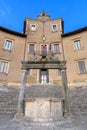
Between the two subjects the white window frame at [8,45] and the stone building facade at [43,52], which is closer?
the stone building facade at [43,52]

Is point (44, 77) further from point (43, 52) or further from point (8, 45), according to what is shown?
point (8, 45)

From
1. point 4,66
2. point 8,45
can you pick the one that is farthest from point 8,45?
point 4,66

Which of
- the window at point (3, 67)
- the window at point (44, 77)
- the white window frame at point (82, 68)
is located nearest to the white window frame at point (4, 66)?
the window at point (3, 67)

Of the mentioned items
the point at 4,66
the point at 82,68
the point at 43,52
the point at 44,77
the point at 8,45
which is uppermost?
the point at 8,45

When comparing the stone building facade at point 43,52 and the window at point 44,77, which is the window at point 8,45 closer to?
the stone building facade at point 43,52

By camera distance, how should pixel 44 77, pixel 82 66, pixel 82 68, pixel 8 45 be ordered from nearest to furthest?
pixel 82 68, pixel 82 66, pixel 44 77, pixel 8 45

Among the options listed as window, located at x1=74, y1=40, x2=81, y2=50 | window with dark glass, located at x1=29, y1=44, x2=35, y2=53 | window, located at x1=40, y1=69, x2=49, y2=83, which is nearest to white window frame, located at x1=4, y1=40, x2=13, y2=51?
window with dark glass, located at x1=29, y1=44, x2=35, y2=53

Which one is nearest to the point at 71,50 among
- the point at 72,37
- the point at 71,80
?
the point at 72,37

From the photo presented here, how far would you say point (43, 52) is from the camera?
1823 centimetres

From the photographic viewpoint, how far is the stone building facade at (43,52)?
16.8 m

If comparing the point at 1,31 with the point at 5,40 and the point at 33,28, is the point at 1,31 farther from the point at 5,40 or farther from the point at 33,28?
the point at 33,28

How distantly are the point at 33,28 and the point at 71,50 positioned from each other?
869 cm

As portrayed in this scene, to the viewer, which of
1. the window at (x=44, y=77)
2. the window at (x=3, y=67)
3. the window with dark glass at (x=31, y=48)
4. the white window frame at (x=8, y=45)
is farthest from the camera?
the window with dark glass at (x=31, y=48)

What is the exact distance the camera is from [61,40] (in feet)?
65.2
